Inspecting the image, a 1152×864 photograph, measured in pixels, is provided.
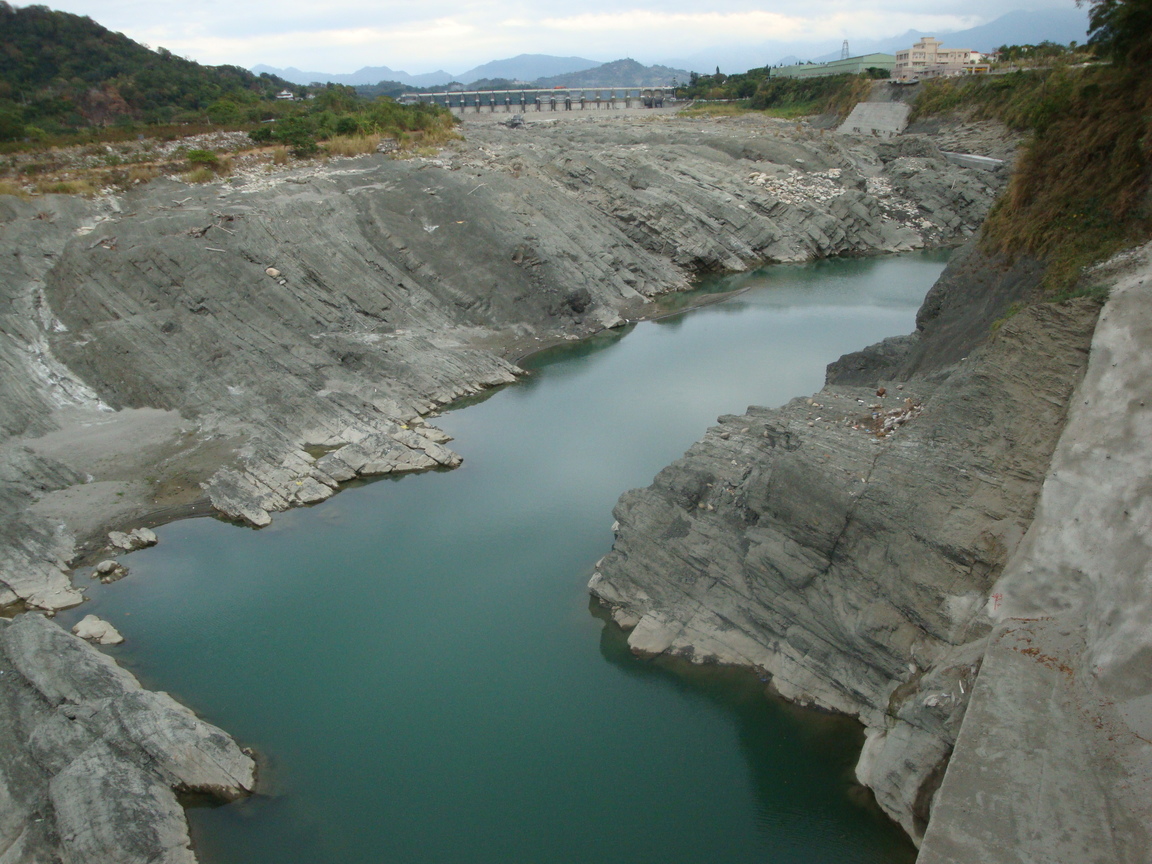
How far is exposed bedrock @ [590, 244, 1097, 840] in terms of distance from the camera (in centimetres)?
1325

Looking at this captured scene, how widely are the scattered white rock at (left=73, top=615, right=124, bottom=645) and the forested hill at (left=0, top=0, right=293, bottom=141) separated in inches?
2110

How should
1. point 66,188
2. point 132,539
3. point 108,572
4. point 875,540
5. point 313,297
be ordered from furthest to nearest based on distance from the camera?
point 66,188, point 313,297, point 132,539, point 108,572, point 875,540

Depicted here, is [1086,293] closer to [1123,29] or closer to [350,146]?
[1123,29]

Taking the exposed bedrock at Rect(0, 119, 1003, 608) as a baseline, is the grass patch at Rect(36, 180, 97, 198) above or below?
above

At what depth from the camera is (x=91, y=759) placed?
13.1 m

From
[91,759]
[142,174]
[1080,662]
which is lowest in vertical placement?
[91,759]

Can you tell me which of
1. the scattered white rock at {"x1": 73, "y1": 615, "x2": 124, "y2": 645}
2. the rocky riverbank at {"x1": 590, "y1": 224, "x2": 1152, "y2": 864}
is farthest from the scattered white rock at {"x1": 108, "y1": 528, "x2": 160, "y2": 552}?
the rocky riverbank at {"x1": 590, "y1": 224, "x2": 1152, "y2": 864}

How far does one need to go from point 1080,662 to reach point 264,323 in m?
28.2

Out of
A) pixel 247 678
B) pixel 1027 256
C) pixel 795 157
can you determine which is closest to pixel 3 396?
pixel 247 678

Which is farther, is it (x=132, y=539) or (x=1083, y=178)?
(x=132, y=539)

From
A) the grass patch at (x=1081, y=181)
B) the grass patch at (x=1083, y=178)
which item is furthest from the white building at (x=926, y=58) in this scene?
the grass patch at (x=1083, y=178)

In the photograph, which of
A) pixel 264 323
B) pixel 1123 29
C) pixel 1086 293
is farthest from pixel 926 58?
pixel 1086 293

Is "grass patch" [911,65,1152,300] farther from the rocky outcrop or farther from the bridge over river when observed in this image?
the bridge over river

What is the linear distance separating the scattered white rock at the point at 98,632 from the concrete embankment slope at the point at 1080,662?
56.9ft
